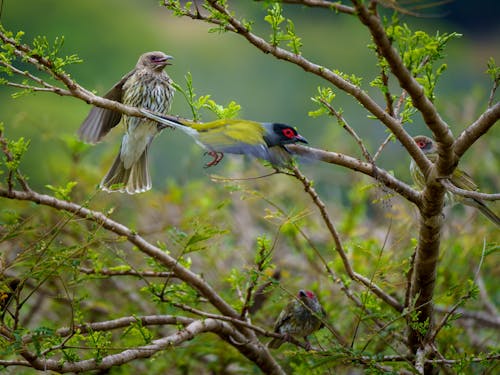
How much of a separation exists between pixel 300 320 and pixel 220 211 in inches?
60.1

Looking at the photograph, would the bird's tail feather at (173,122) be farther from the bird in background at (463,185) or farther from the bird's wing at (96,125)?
the bird in background at (463,185)

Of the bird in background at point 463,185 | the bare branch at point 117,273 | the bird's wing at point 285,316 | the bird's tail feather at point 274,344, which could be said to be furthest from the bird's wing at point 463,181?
the bare branch at point 117,273

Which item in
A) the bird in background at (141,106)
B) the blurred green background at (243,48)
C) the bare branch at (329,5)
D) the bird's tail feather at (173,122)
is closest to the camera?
the bare branch at (329,5)

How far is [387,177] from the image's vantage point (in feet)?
7.80

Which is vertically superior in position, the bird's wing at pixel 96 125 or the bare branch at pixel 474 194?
the bird's wing at pixel 96 125

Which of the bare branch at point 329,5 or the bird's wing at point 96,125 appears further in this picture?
the bird's wing at point 96,125

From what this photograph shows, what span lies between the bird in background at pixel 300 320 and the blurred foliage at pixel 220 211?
0.34 feet

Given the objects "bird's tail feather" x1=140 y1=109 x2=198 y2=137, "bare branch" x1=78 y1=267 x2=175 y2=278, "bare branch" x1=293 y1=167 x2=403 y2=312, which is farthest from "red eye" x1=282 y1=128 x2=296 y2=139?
"bare branch" x1=78 y1=267 x2=175 y2=278

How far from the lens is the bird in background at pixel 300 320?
349 cm

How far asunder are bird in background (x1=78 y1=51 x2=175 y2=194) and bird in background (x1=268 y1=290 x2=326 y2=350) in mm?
1048

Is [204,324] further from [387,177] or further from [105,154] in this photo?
[105,154]

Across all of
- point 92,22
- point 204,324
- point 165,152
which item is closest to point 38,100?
point 165,152

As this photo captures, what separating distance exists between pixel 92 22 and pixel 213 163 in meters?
8.59

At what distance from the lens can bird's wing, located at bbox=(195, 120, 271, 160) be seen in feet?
6.61
